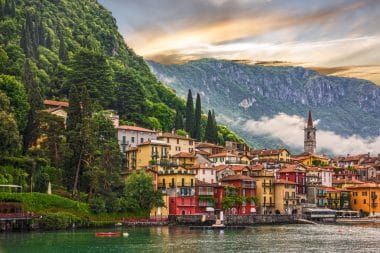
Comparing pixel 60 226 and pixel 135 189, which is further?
pixel 135 189

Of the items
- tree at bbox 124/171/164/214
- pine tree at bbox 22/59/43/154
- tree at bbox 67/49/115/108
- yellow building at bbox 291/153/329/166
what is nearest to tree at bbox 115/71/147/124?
tree at bbox 67/49/115/108

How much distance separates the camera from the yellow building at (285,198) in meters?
119

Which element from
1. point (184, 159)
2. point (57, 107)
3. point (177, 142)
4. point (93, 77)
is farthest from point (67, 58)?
point (184, 159)

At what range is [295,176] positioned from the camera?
128 metres

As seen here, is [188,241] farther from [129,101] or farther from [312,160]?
[312,160]

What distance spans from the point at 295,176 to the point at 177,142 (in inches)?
944

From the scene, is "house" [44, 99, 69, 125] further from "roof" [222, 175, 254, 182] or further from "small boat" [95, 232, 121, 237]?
"small boat" [95, 232, 121, 237]

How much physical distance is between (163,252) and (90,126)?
37126mm

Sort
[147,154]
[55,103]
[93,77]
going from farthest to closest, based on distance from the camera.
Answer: [93,77]
[55,103]
[147,154]

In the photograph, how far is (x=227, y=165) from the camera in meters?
123

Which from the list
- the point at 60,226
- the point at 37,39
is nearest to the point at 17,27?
the point at 37,39

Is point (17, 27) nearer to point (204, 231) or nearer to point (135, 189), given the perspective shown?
point (135, 189)

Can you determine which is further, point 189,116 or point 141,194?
point 189,116

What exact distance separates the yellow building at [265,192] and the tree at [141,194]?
25636 mm
